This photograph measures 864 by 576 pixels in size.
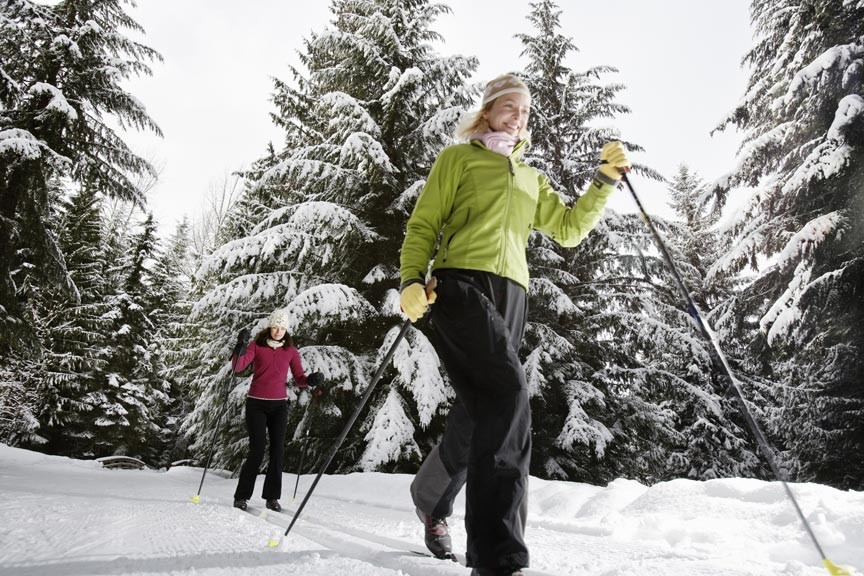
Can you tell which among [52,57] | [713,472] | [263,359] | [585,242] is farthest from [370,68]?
[713,472]

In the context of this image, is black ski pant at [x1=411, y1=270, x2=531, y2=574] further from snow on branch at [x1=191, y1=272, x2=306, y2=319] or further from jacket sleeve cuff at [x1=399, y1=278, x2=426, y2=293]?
snow on branch at [x1=191, y1=272, x2=306, y2=319]

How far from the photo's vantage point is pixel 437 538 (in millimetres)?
2246

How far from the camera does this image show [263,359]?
4637 mm

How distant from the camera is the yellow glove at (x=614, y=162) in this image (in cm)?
221

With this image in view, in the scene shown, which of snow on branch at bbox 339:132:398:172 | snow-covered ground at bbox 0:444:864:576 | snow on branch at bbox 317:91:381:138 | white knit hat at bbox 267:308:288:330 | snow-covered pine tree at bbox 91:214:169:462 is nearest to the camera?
snow-covered ground at bbox 0:444:864:576

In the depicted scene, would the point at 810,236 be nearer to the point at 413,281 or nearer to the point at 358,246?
the point at 358,246

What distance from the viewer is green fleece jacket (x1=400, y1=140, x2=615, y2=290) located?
1.94m

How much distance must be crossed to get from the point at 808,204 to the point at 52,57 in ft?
47.1

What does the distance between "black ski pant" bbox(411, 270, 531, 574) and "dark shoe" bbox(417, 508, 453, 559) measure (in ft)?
1.17

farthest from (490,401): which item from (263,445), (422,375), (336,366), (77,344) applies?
(77,344)

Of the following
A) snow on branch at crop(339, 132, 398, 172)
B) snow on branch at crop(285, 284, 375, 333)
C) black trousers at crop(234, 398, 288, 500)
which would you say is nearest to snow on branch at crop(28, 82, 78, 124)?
snow on branch at crop(339, 132, 398, 172)

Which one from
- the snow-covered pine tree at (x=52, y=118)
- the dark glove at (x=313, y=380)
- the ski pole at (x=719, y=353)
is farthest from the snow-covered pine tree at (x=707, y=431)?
the snow-covered pine tree at (x=52, y=118)

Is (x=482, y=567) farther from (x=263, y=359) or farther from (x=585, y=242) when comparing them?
(x=585, y=242)

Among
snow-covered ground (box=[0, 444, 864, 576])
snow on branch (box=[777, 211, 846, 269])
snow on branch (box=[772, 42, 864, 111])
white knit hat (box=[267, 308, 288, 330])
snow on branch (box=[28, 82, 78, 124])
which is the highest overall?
snow on branch (box=[772, 42, 864, 111])
